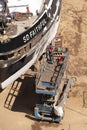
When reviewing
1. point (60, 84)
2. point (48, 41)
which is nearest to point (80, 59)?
point (48, 41)

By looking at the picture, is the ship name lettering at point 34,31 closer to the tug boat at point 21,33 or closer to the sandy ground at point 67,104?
the tug boat at point 21,33

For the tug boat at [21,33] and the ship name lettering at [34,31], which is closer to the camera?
the tug boat at [21,33]

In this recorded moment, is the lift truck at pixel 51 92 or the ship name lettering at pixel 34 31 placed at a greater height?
the ship name lettering at pixel 34 31

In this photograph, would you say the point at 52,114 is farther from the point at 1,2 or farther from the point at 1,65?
the point at 1,2

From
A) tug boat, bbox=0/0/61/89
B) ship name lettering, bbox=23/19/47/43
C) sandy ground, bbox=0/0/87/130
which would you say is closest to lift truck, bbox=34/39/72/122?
sandy ground, bbox=0/0/87/130

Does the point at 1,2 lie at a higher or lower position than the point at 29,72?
higher

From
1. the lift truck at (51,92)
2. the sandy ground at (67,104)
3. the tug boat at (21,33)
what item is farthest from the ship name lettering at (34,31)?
the sandy ground at (67,104)
